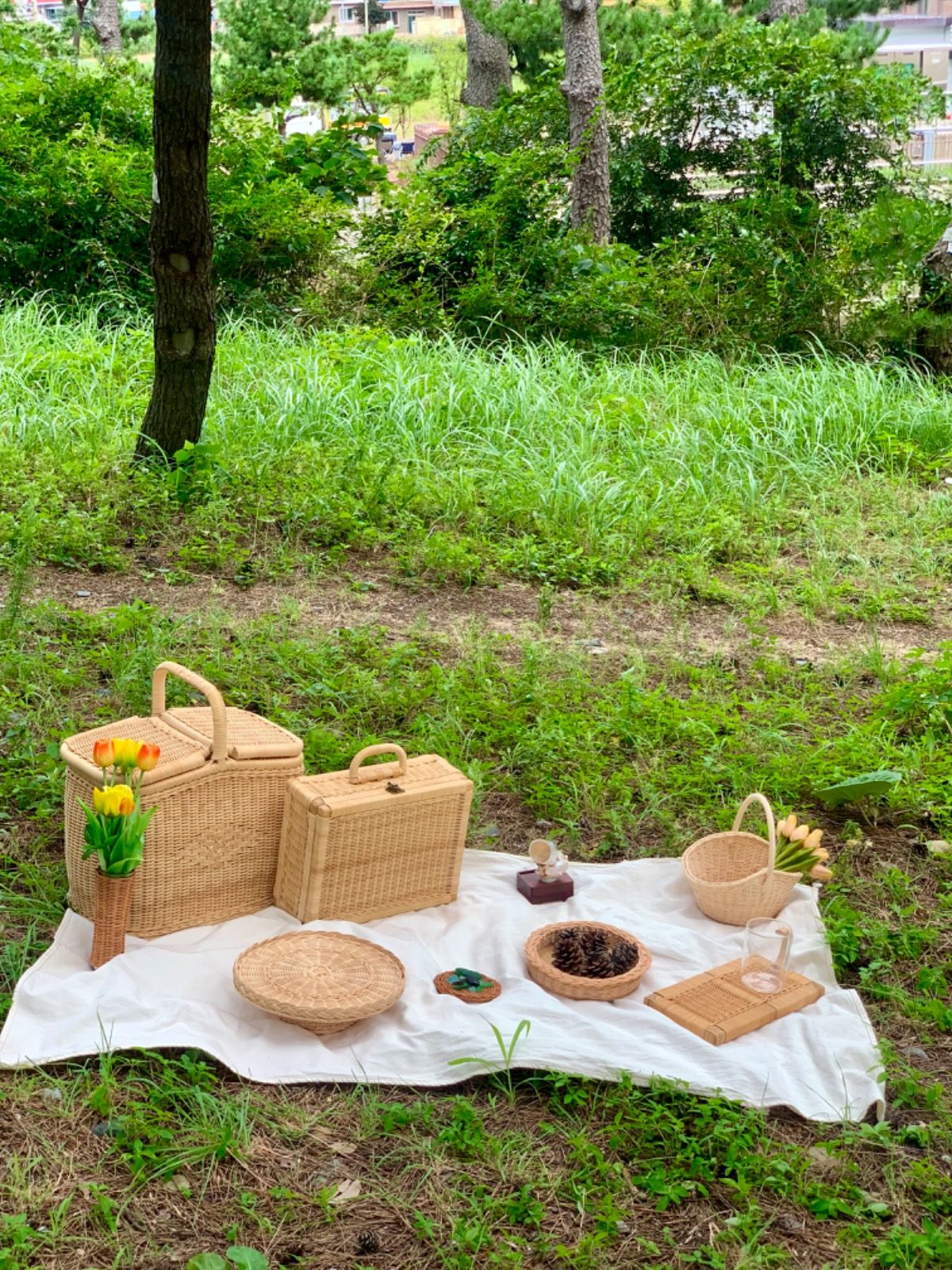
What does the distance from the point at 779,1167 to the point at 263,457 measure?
4.11 metres

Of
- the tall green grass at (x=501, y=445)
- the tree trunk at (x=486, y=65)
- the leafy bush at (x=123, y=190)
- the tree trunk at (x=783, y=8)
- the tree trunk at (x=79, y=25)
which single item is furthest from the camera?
the tree trunk at (x=79, y=25)

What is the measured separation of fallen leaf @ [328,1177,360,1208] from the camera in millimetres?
2107

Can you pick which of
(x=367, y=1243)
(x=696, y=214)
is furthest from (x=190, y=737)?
(x=696, y=214)

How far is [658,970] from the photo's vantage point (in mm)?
2783

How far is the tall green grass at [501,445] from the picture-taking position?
5.34m

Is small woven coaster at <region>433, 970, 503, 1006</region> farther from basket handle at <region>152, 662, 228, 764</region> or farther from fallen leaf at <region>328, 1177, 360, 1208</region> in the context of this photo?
basket handle at <region>152, 662, 228, 764</region>

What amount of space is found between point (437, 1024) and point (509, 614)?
2.34 meters

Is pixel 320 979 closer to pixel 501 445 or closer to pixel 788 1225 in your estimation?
pixel 788 1225

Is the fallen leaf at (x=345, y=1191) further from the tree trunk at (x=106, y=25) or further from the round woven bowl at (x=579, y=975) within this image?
the tree trunk at (x=106, y=25)

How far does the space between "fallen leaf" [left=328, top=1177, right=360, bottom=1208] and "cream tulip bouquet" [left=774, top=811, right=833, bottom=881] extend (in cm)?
130

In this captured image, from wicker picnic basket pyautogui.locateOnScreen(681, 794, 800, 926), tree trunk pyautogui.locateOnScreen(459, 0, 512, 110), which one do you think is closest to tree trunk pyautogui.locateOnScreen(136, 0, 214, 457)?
wicker picnic basket pyautogui.locateOnScreen(681, 794, 800, 926)

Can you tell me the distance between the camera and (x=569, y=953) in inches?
107

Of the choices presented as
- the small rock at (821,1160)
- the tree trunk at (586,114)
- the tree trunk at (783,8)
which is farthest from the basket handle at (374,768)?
the tree trunk at (783,8)

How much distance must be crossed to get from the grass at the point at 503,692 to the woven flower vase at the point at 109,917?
0.53 feet
